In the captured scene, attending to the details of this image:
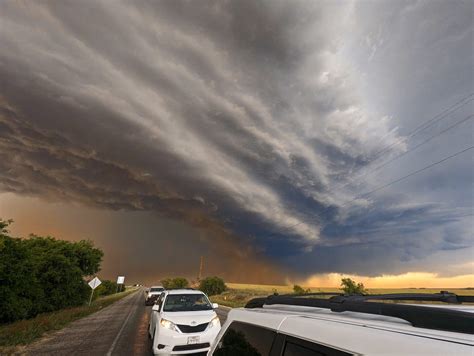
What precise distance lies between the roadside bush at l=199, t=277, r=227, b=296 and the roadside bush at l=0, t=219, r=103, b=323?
154 ft

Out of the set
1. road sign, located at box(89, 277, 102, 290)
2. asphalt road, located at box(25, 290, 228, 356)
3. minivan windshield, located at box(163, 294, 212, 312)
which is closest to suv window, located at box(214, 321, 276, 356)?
minivan windshield, located at box(163, 294, 212, 312)

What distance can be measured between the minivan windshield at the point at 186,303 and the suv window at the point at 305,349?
26.6 feet

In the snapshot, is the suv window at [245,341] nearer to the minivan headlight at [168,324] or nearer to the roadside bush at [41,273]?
the minivan headlight at [168,324]

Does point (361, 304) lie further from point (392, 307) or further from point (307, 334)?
point (307, 334)

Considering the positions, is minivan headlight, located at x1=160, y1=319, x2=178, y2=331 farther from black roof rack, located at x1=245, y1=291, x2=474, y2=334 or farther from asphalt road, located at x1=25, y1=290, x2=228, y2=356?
black roof rack, located at x1=245, y1=291, x2=474, y2=334

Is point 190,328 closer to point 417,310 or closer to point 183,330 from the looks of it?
point 183,330

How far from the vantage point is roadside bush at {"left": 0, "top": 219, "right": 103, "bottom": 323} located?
18314mm

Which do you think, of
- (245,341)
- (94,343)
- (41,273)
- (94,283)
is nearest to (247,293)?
(94,283)

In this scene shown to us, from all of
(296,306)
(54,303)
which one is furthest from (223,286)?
(296,306)

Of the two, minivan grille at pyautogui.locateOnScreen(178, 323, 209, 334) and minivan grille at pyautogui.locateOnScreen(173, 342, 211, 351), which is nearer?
minivan grille at pyautogui.locateOnScreen(173, 342, 211, 351)

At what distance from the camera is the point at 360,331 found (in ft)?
5.70

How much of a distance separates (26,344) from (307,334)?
14.6 m

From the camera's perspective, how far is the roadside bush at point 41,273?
60.1 feet

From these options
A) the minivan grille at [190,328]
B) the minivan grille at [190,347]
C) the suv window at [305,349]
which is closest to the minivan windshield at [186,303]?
the minivan grille at [190,328]
